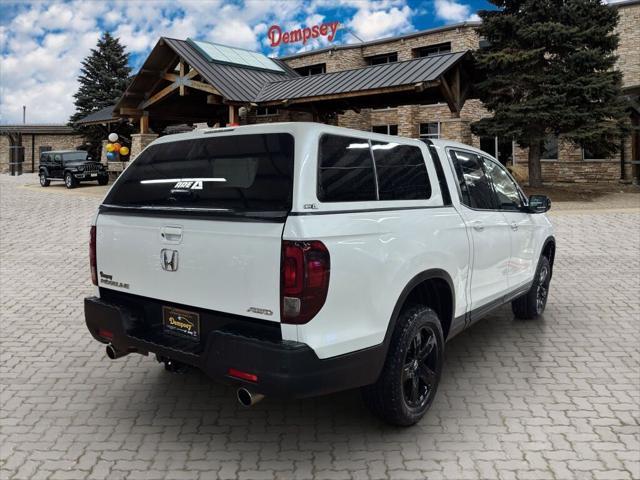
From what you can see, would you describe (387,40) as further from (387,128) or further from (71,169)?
(71,169)

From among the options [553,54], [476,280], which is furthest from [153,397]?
[553,54]

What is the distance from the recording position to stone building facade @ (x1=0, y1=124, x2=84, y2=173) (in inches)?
1999

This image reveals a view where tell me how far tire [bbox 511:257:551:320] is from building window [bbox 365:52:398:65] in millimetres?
31104

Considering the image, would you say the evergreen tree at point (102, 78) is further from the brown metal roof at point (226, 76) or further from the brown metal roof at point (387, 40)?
the brown metal roof at point (226, 76)

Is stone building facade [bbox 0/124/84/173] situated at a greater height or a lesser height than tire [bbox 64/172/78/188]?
greater

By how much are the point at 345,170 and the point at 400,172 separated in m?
0.64

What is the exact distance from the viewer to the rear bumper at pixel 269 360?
9.88 ft

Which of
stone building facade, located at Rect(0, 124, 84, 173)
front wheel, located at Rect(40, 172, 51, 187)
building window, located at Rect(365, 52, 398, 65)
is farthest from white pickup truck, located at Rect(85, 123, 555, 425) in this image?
stone building facade, located at Rect(0, 124, 84, 173)

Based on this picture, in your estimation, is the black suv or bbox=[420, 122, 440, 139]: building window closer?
the black suv

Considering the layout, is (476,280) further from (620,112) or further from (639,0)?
(639,0)

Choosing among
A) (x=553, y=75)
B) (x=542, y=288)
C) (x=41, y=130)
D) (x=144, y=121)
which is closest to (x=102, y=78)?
(x=41, y=130)

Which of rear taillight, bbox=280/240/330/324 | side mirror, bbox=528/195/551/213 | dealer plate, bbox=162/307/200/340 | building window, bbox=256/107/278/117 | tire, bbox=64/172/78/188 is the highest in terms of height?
building window, bbox=256/107/278/117

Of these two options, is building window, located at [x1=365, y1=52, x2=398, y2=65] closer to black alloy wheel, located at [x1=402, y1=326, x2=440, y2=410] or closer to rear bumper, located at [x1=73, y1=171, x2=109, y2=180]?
rear bumper, located at [x1=73, y1=171, x2=109, y2=180]

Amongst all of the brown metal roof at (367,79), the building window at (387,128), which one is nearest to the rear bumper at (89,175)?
the brown metal roof at (367,79)
